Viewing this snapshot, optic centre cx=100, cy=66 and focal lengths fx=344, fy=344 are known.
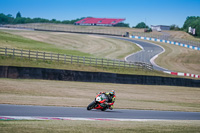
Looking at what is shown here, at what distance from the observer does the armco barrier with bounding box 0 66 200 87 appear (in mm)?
33469

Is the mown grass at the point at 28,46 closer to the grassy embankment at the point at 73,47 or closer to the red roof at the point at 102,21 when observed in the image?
the grassy embankment at the point at 73,47

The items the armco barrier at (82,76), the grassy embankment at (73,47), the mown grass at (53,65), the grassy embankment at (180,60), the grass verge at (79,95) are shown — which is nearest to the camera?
the grass verge at (79,95)

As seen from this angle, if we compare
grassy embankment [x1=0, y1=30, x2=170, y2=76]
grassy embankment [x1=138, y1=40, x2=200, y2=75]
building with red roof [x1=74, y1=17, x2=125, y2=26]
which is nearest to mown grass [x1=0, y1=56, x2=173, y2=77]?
grassy embankment [x1=0, y1=30, x2=170, y2=76]

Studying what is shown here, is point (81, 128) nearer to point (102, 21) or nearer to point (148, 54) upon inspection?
point (148, 54)

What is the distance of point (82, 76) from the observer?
37594 mm

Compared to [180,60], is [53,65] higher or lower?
higher

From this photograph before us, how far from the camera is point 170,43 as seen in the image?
313 ft

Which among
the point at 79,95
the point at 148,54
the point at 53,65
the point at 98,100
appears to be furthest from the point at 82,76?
the point at 148,54

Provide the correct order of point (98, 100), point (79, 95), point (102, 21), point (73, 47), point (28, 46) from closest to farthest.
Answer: point (98, 100)
point (79, 95)
point (28, 46)
point (73, 47)
point (102, 21)

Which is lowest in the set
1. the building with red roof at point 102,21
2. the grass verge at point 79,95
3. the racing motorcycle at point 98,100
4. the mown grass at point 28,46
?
the grass verge at point 79,95

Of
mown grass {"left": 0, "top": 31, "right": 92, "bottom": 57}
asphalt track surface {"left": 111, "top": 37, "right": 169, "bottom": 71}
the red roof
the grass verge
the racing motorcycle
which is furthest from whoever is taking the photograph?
the red roof

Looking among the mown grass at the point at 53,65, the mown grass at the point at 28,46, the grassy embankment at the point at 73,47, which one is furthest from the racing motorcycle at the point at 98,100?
the mown grass at the point at 28,46

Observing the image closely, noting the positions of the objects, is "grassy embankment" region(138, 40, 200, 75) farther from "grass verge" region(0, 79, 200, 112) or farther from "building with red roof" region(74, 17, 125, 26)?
"building with red roof" region(74, 17, 125, 26)

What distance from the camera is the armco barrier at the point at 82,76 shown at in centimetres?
3347
